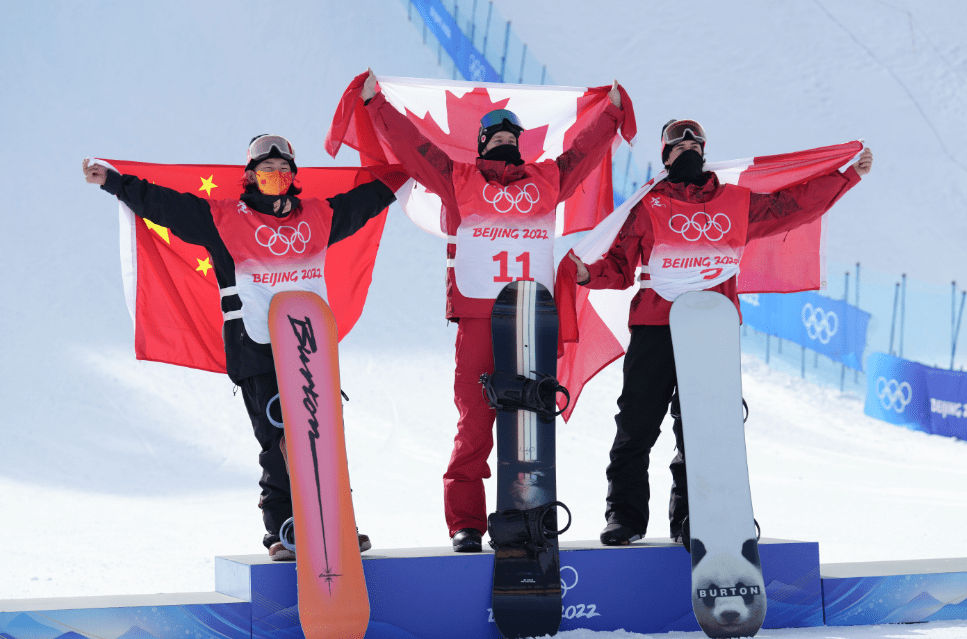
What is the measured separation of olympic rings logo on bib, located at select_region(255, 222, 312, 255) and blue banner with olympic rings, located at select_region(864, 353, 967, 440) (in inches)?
298

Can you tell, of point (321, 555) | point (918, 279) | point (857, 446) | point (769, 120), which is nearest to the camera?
point (321, 555)

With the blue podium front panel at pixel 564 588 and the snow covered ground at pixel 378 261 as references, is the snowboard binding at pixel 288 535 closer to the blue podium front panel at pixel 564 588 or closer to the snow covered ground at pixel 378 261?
the blue podium front panel at pixel 564 588

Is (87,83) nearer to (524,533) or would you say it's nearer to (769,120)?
(769,120)

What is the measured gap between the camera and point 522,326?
2.95 metres

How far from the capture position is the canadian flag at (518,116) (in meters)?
3.63

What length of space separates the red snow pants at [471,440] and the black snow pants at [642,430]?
1.50 ft

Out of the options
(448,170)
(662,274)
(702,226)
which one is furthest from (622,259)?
(448,170)

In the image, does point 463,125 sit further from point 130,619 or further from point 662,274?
point 130,619

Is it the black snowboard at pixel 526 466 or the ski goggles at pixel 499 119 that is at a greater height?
the ski goggles at pixel 499 119

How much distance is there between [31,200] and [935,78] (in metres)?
15.7

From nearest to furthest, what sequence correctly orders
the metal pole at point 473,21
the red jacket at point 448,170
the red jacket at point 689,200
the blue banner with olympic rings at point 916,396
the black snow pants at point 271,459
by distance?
1. the black snow pants at point 271,459
2. the red jacket at point 448,170
3. the red jacket at point 689,200
4. the blue banner with olympic rings at point 916,396
5. the metal pole at point 473,21

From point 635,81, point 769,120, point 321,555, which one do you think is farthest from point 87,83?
point 321,555

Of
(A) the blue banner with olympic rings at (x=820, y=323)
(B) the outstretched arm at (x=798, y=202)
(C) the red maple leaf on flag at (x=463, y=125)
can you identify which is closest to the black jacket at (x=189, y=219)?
(C) the red maple leaf on flag at (x=463, y=125)

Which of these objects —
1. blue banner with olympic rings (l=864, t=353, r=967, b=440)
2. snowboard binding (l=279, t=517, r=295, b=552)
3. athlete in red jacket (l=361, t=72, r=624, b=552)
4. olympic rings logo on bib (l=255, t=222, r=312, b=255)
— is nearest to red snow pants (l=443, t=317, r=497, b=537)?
athlete in red jacket (l=361, t=72, r=624, b=552)
